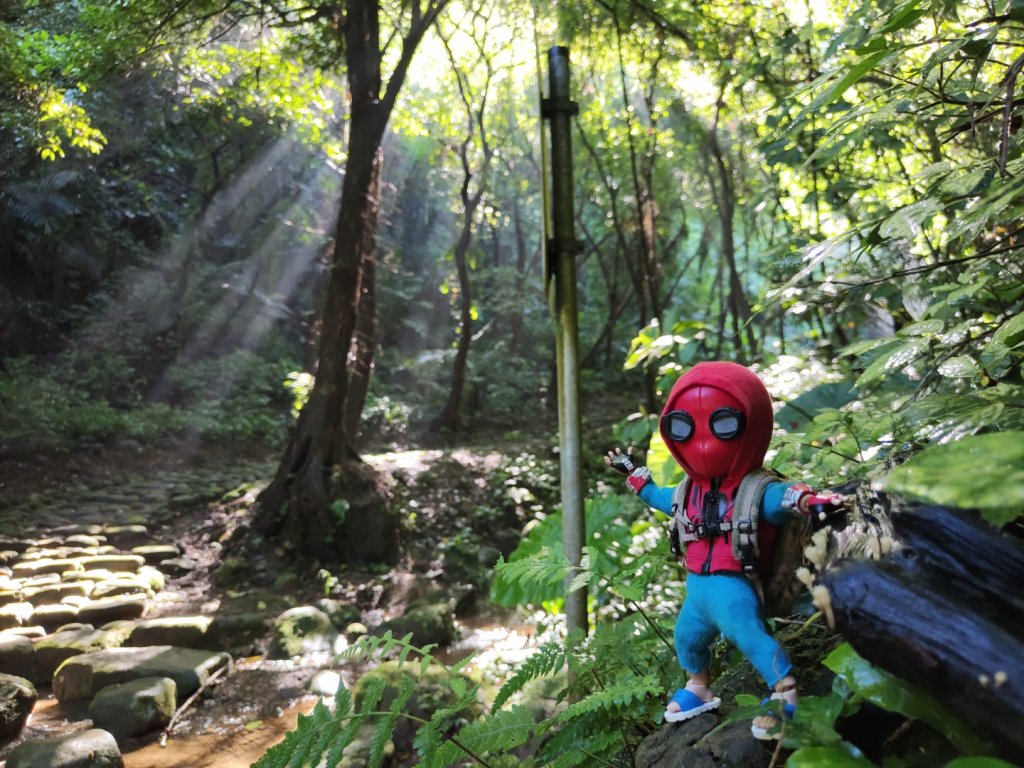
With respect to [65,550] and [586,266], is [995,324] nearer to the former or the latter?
[65,550]

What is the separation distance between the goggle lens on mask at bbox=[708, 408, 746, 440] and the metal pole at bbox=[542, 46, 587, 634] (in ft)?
3.20

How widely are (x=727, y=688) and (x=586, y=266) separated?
18.2 m

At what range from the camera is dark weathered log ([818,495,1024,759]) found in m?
0.84

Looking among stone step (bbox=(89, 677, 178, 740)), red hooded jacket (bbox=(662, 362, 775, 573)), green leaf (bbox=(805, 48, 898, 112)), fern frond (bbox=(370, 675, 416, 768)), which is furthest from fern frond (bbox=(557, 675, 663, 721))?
stone step (bbox=(89, 677, 178, 740))

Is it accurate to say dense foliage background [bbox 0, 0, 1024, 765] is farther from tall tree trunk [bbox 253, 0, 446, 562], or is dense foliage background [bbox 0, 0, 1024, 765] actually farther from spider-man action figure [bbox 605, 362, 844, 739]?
tall tree trunk [bbox 253, 0, 446, 562]

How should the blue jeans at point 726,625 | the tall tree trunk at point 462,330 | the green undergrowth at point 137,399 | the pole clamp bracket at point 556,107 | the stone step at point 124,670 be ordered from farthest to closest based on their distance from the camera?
1. the tall tree trunk at point 462,330
2. the green undergrowth at point 137,399
3. the stone step at point 124,670
4. the pole clamp bracket at point 556,107
5. the blue jeans at point 726,625

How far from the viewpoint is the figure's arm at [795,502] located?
4.17ft

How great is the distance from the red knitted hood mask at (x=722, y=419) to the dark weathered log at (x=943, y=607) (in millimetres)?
Result: 512

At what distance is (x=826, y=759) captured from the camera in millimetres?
1032

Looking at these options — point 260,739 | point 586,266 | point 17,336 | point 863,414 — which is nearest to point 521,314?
point 586,266

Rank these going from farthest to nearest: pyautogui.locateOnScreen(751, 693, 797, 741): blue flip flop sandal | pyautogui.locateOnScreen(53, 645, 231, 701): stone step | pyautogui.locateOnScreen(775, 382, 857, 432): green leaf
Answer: pyautogui.locateOnScreen(53, 645, 231, 701): stone step, pyautogui.locateOnScreen(775, 382, 857, 432): green leaf, pyautogui.locateOnScreen(751, 693, 797, 741): blue flip flop sandal

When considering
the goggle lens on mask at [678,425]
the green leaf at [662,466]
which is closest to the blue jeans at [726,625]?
the goggle lens on mask at [678,425]

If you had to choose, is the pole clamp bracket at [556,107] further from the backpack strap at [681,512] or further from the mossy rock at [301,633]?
the mossy rock at [301,633]

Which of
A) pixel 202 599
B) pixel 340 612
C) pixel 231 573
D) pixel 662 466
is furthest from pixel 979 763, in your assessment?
pixel 231 573
